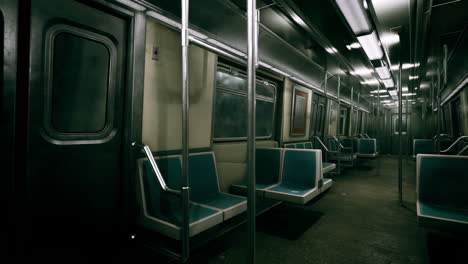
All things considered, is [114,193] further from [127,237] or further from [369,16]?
[369,16]

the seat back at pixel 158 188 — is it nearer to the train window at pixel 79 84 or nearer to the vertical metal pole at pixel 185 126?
the vertical metal pole at pixel 185 126

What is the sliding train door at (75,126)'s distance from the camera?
1701 millimetres

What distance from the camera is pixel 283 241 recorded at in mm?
2715

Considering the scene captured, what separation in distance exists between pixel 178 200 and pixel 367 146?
26.6 ft

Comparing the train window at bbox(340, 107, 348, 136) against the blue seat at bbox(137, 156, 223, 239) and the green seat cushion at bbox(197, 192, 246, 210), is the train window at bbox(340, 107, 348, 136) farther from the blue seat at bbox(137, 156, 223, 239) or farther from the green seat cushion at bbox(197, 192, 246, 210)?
the blue seat at bbox(137, 156, 223, 239)

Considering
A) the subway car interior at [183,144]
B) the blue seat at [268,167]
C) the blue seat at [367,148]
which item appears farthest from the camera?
the blue seat at [367,148]

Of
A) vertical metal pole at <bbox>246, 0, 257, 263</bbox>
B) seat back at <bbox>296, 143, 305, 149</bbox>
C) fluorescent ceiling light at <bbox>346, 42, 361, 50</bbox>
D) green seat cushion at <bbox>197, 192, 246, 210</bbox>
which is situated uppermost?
fluorescent ceiling light at <bbox>346, 42, 361, 50</bbox>

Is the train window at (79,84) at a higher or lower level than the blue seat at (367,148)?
higher

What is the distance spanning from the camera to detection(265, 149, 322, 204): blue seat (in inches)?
119

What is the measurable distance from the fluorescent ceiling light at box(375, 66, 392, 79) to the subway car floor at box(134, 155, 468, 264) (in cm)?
297

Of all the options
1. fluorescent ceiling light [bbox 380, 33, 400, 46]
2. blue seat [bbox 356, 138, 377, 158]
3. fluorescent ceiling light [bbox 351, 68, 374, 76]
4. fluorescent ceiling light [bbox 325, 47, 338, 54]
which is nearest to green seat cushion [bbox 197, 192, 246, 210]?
fluorescent ceiling light [bbox 325, 47, 338, 54]

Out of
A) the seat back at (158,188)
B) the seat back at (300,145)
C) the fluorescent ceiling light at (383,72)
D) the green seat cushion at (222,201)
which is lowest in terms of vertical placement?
the green seat cushion at (222,201)

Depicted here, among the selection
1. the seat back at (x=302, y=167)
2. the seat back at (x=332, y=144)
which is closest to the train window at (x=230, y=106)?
the seat back at (x=302, y=167)

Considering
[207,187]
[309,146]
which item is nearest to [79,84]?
[207,187]
